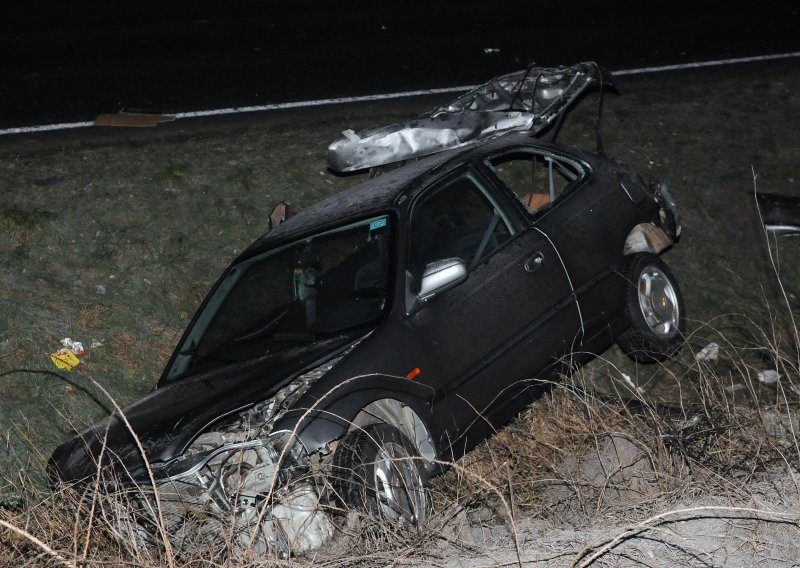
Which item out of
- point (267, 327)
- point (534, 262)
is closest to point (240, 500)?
point (267, 327)

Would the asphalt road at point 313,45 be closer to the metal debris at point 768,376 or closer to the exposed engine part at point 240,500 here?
the metal debris at point 768,376

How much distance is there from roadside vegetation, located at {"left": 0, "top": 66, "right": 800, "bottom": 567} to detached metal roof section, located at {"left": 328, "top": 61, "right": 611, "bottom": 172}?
1151mm

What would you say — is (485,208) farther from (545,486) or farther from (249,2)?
(249,2)

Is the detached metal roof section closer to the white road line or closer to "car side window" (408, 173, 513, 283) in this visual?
"car side window" (408, 173, 513, 283)

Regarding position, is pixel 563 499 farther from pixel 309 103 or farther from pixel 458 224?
pixel 309 103

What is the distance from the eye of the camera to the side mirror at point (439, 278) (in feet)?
18.8

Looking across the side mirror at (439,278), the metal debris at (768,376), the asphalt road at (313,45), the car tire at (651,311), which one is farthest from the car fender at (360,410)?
the asphalt road at (313,45)

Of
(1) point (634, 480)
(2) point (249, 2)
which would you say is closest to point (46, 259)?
(1) point (634, 480)

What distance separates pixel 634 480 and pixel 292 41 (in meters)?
8.41

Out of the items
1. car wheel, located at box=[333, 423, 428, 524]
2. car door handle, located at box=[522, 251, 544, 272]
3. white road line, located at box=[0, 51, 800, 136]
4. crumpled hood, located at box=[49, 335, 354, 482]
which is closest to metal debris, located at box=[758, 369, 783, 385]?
car door handle, located at box=[522, 251, 544, 272]

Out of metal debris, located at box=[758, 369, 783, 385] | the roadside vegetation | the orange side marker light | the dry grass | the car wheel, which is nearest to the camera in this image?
the dry grass

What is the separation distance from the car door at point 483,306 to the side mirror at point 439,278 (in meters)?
0.05

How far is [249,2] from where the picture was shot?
13984 millimetres

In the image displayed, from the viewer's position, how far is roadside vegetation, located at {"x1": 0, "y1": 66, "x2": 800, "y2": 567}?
474 cm
